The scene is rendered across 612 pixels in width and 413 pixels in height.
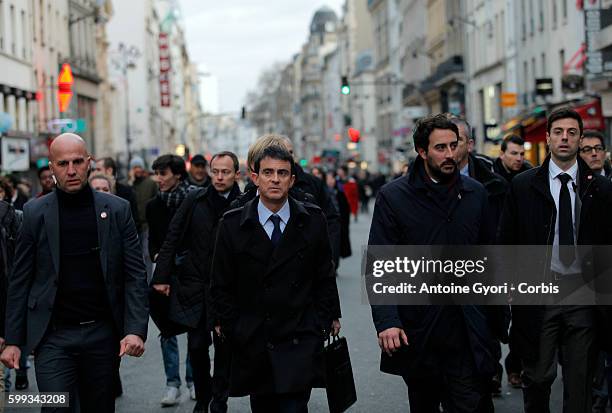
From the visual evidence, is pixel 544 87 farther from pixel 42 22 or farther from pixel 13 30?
pixel 42 22

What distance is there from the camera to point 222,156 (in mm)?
9680

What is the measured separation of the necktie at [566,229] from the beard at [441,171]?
2.43ft

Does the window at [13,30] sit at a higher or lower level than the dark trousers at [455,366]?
higher

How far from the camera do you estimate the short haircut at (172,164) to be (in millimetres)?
11008

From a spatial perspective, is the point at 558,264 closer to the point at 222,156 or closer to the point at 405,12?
the point at 222,156

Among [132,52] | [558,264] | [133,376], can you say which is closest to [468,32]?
[132,52]

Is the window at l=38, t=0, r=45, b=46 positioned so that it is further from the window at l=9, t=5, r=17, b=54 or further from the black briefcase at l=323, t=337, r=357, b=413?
the black briefcase at l=323, t=337, r=357, b=413

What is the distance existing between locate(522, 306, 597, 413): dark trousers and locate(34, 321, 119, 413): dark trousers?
2310mm

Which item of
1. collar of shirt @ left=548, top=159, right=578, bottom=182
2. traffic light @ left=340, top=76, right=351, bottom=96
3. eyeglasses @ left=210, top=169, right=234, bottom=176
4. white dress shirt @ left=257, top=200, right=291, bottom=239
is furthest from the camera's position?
traffic light @ left=340, top=76, right=351, bottom=96

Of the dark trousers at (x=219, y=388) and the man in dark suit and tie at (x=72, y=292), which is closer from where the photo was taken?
the man in dark suit and tie at (x=72, y=292)

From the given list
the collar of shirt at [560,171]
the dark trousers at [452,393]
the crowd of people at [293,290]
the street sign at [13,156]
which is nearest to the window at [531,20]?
the street sign at [13,156]

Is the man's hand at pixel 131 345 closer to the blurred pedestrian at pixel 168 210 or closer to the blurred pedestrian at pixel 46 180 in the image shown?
the blurred pedestrian at pixel 168 210

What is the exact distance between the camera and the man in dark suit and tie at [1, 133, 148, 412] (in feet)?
22.3

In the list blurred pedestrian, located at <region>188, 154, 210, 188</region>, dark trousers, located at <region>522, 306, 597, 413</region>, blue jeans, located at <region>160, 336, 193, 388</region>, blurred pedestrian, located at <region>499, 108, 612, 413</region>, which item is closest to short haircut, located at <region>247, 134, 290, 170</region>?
blurred pedestrian, located at <region>499, 108, 612, 413</region>
